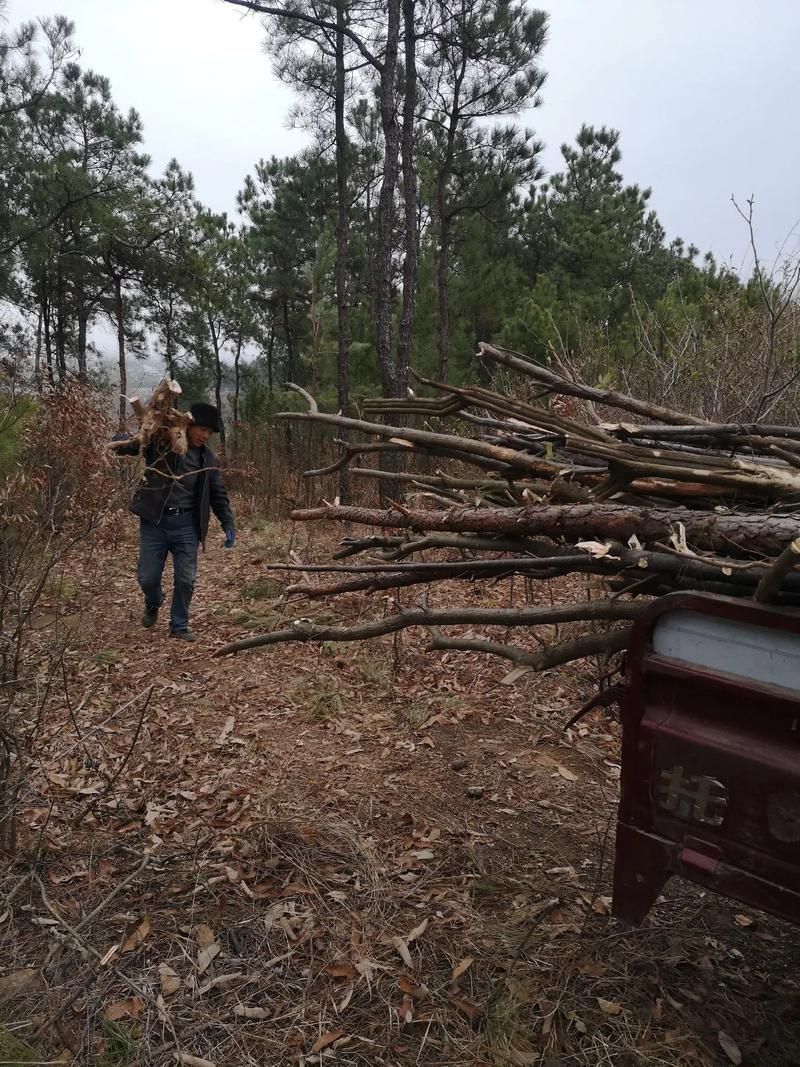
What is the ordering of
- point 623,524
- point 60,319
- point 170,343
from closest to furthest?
point 623,524 < point 60,319 < point 170,343

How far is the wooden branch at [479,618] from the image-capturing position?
2.00 m

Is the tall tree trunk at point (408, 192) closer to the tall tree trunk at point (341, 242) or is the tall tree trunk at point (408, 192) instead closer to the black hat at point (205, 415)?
the tall tree trunk at point (341, 242)

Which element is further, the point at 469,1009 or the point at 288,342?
the point at 288,342

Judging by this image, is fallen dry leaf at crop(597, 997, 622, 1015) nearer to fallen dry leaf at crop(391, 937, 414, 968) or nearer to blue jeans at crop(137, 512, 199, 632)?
fallen dry leaf at crop(391, 937, 414, 968)

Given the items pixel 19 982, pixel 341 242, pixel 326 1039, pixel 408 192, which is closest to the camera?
pixel 326 1039

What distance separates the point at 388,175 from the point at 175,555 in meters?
6.13

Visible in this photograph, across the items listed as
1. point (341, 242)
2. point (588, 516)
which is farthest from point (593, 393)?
point (341, 242)

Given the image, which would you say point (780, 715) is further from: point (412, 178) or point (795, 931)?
point (412, 178)

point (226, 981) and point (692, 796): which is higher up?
point (692, 796)

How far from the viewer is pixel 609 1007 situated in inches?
82.8

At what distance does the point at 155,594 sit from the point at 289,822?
10.2 ft

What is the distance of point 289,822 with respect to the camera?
10.6ft

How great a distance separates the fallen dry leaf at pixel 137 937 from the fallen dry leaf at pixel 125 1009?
9.0 inches

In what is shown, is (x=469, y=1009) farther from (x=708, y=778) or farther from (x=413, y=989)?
(x=708, y=778)
